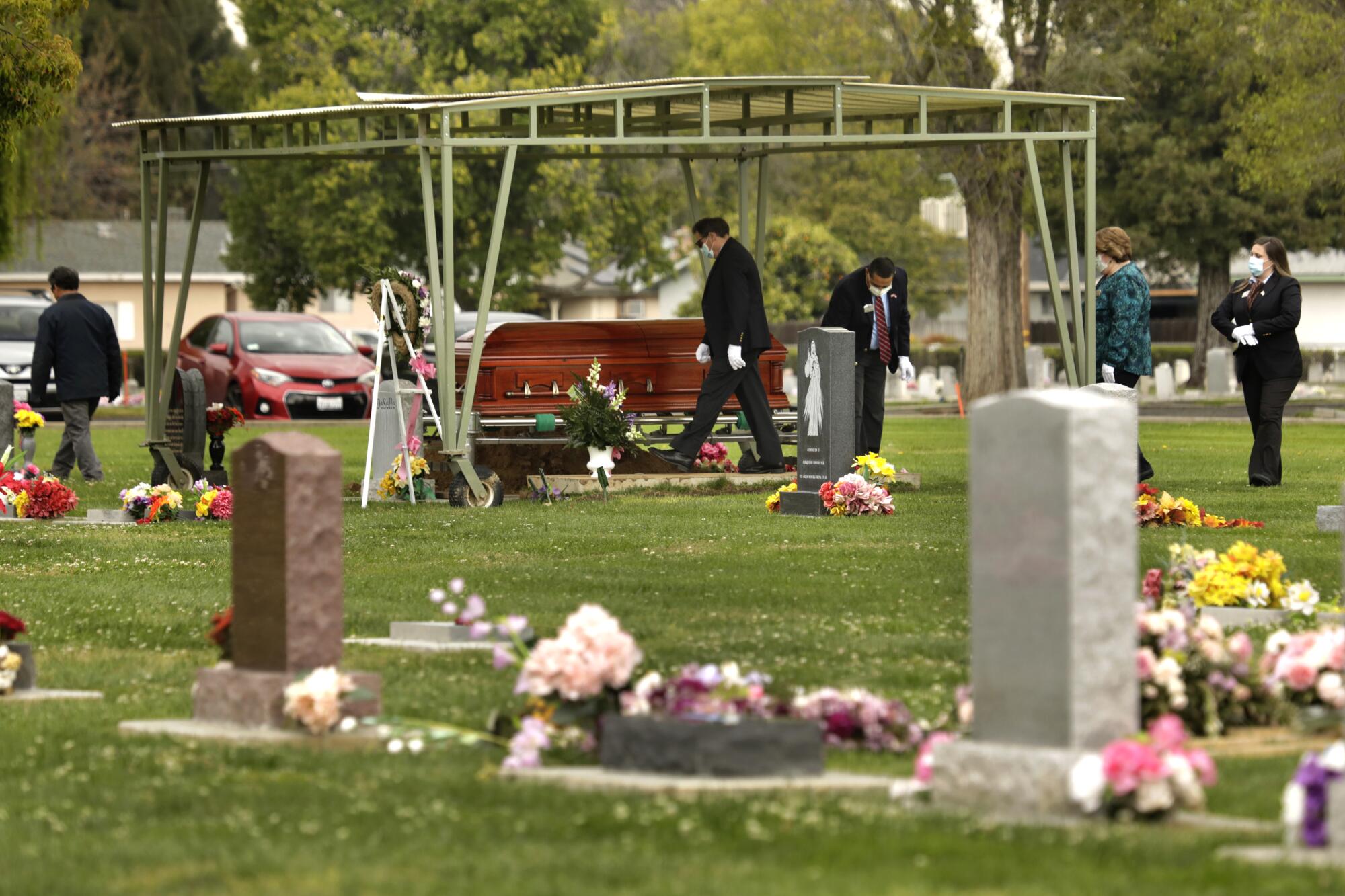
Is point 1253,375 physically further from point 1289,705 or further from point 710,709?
point 710,709

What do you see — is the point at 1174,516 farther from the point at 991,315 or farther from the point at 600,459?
the point at 991,315

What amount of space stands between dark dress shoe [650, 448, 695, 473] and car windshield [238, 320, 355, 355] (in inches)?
590

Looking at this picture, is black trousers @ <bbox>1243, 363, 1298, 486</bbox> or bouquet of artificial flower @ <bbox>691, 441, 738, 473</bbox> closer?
black trousers @ <bbox>1243, 363, 1298, 486</bbox>

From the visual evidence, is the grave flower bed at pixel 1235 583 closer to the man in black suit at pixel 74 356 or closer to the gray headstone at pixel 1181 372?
the man in black suit at pixel 74 356

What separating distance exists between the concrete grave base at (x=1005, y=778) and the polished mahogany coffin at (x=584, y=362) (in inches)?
510

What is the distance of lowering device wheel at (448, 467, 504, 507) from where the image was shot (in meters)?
16.4

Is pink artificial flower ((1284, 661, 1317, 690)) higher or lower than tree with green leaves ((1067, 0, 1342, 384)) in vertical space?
lower

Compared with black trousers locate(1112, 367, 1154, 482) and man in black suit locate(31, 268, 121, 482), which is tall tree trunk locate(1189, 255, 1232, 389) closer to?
black trousers locate(1112, 367, 1154, 482)

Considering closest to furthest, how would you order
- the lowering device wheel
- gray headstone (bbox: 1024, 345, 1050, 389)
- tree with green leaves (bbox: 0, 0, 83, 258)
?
1. tree with green leaves (bbox: 0, 0, 83, 258)
2. the lowering device wheel
3. gray headstone (bbox: 1024, 345, 1050, 389)

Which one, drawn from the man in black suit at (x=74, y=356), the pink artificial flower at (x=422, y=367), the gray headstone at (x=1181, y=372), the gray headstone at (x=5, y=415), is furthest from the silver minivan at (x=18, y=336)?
the gray headstone at (x=1181, y=372)

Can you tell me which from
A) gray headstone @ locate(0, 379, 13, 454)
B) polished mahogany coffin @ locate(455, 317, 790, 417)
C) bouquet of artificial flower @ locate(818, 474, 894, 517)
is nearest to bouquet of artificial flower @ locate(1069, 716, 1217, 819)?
bouquet of artificial flower @ locate(818, 474, 894, 517)

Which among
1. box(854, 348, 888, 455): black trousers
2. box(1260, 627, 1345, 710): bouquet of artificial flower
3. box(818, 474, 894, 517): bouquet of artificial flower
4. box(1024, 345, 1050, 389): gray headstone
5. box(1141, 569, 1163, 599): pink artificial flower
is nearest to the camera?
box(1260, 627, 1345, 710): bouquet of artificial flower

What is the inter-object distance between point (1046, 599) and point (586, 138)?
1085 cm

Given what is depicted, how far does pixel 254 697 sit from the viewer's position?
709 cm
